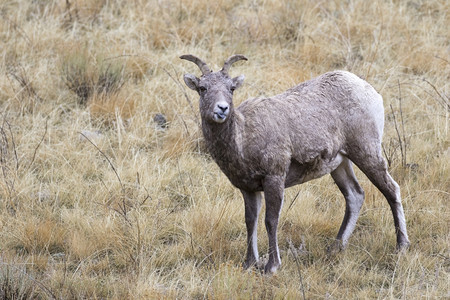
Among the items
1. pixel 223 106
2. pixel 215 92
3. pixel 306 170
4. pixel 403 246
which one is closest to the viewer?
pixel 223 106

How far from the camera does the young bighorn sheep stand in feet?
16.9

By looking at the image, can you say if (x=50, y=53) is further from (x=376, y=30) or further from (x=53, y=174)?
(x=376, y=30)

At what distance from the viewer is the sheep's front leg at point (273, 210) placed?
17.0 feet

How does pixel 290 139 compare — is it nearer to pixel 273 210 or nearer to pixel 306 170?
pixel 306 170

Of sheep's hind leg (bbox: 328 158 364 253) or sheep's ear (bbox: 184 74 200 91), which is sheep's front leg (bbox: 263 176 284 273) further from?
sheep's ear (bbox: 184 74 200 91)

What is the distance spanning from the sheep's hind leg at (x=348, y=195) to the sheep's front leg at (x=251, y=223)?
0.78 metres

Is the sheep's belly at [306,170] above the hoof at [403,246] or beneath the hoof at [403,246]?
above

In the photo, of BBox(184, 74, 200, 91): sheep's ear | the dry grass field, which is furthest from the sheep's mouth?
the dry grass field

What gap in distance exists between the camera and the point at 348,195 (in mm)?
6027

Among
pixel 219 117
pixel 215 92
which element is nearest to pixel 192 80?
pixel 215 92

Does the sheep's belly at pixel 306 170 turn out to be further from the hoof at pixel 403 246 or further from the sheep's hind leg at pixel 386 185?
the hoof at pixel 403 246

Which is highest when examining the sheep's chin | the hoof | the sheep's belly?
the sheep's chin

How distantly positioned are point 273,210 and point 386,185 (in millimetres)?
1125

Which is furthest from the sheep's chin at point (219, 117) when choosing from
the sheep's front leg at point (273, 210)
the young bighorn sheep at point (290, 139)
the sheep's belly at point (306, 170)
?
the sheep's belly at point (306, 170)
